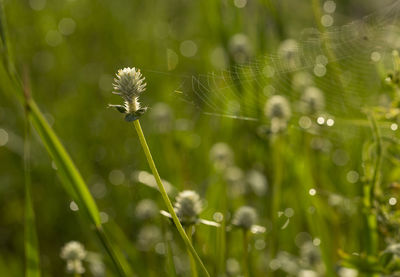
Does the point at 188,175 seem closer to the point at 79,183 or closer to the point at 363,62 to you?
the point at 363,62

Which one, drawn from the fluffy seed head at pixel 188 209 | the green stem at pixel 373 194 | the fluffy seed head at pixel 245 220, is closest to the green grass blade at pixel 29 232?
the fluffy seed head at pixel 188 209

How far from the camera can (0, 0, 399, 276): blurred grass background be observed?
1785 mm

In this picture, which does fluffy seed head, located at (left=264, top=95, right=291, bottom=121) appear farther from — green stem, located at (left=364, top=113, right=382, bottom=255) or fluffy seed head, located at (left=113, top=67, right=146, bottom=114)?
fluffy seed head, located at (left=113, top=67, right=146, bottom=114)

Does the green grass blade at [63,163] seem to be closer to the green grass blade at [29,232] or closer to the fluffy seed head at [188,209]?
the green grass blade at [29,232]

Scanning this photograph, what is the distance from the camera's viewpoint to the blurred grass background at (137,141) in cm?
179

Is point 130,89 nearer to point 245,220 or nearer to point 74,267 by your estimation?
point 245,220

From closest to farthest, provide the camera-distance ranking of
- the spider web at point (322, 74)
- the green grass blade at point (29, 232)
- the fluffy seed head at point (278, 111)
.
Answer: the green grass blade at point (29, 232) < the fluffy seed head at point (278, 111) < the spider web at point (322, 74)

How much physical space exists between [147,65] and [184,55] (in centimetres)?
31

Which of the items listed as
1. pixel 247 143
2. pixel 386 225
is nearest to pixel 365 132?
pixel 247 143

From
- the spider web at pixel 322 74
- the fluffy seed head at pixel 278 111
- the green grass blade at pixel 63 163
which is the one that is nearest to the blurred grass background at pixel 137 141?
the spider web at pixel 322 74

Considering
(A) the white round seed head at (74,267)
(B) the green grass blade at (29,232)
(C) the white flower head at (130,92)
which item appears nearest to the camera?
(C) the white flower head at (130,92)

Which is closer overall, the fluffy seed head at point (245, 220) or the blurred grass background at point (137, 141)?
the fluffy seed head at point (245, 220)

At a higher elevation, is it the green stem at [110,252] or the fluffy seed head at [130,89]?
the fluffy seed head at [130,89]

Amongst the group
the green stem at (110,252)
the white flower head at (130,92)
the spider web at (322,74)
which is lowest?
the green stem at (110,252)
